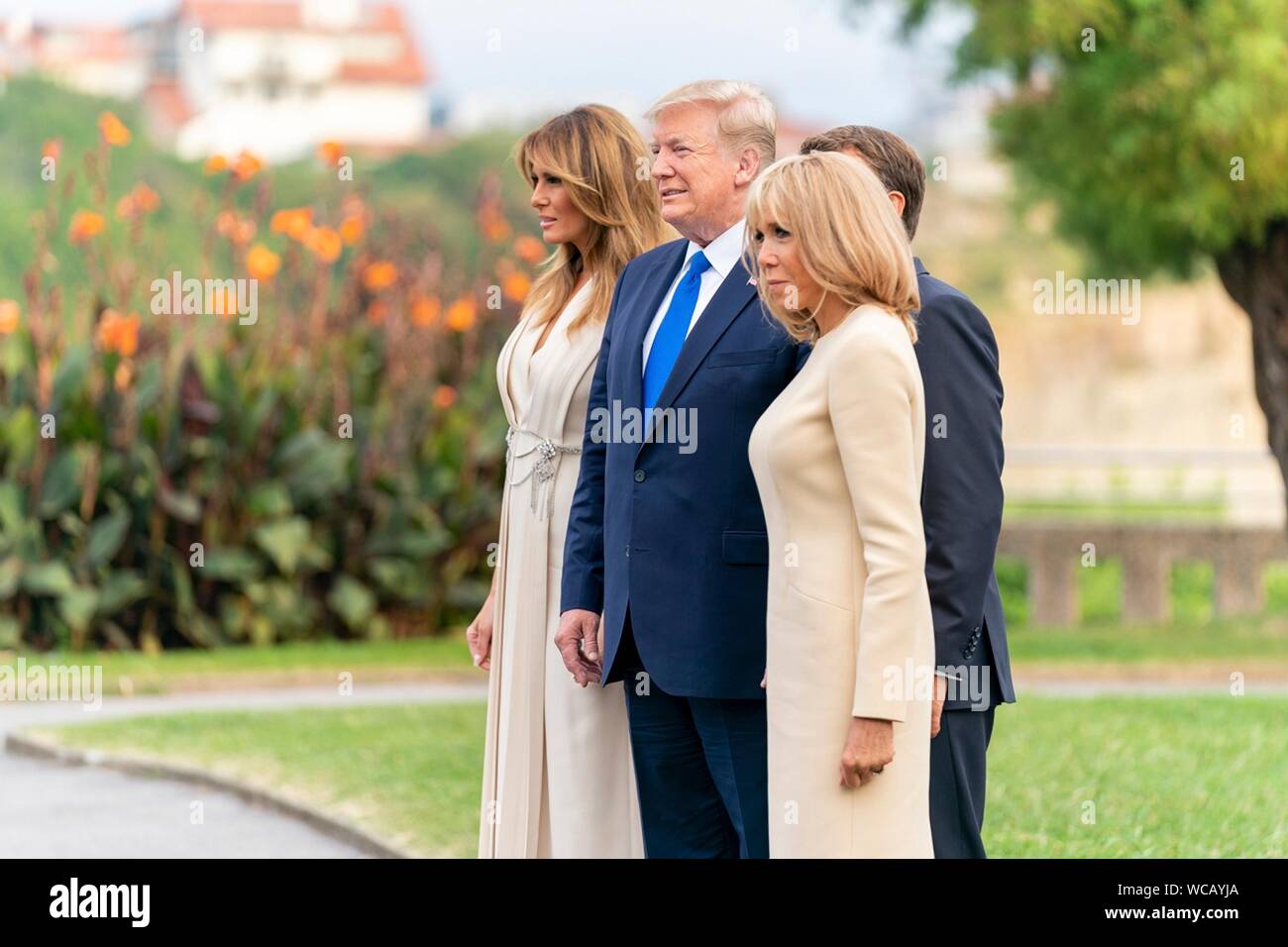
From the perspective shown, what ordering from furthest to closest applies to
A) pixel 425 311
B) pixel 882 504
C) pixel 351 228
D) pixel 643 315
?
pixel 425 311, pixel 351 228, pixel 643 315, pixel 882 504

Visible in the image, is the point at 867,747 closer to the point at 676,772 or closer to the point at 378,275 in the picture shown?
the point at 676,772

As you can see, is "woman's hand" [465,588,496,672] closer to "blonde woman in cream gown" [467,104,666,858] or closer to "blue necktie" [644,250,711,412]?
"blonde woman in cream gown" [467,104,666,858]

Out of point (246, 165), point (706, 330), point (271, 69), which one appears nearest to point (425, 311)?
point (246, 165)

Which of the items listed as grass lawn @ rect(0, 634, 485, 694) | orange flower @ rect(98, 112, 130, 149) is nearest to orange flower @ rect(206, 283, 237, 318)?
orange flower @ rect(98, 112, 130, 149)

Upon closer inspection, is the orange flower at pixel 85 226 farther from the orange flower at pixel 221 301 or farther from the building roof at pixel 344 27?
the building roof at pixel 344 27

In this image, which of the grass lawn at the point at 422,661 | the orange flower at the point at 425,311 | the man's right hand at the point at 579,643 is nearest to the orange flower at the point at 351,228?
the orange flower at the point at 425,311

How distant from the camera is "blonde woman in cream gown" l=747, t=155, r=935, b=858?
10.7ft

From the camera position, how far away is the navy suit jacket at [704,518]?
3.72m

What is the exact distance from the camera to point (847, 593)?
333 cm

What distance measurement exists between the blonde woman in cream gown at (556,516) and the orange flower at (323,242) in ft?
21.7

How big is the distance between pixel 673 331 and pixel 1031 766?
3.71 metres

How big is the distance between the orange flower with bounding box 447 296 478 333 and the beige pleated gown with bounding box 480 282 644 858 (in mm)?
7649
